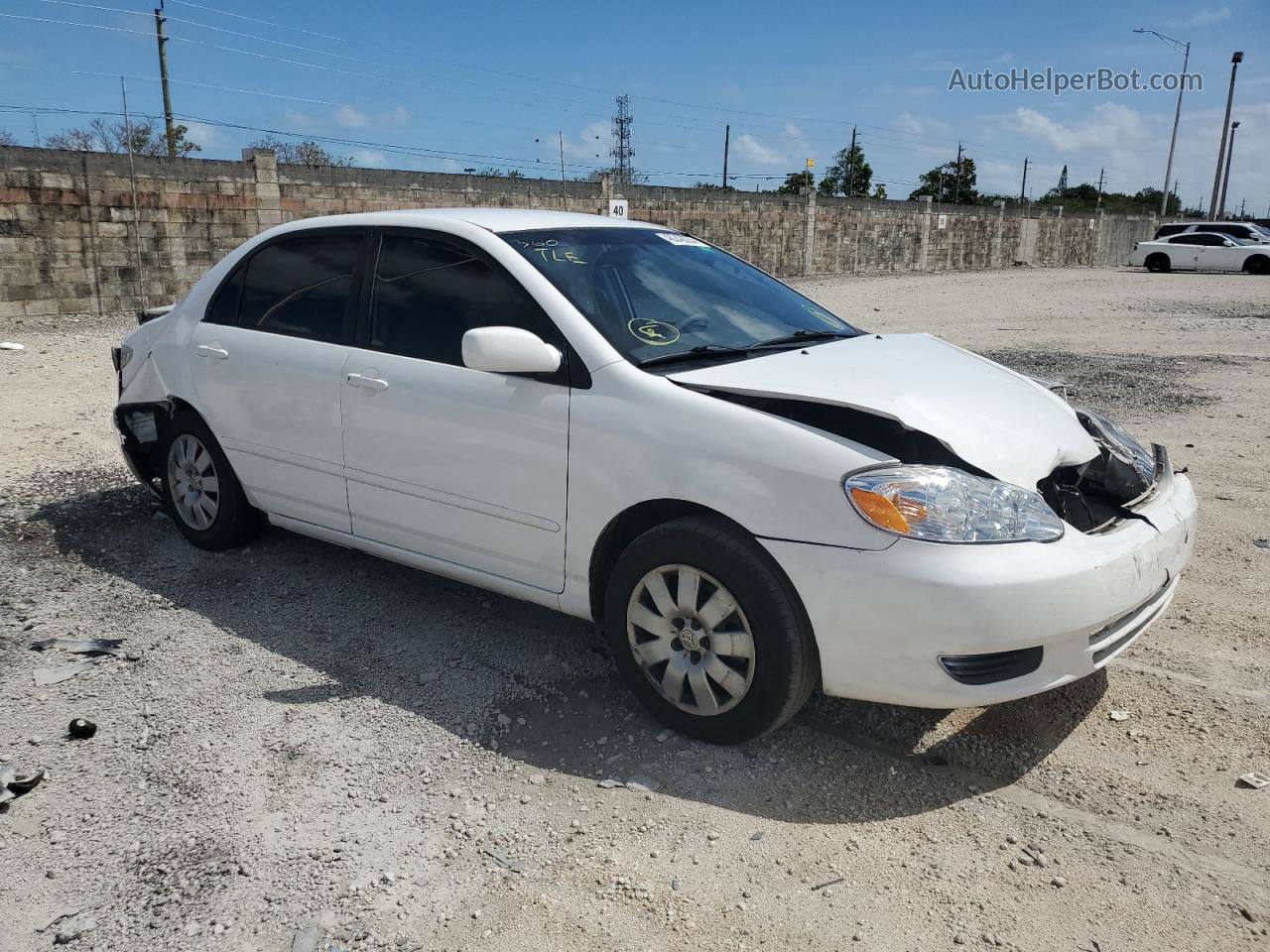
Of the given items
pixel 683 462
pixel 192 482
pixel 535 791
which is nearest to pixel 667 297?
pixel 683 462

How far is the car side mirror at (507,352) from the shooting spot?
338 centimetres

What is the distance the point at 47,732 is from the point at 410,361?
6.01 ft

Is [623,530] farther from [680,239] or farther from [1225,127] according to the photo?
[1225,127]

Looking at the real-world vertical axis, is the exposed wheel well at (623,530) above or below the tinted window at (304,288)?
below

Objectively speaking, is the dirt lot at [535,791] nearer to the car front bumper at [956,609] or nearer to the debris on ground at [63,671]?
the debris on ground at [63,671]

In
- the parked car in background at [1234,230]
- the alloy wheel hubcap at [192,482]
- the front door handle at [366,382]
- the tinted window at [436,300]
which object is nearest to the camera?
the tinted window at [436,300]

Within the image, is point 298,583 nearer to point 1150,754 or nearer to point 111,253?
point 1150,754

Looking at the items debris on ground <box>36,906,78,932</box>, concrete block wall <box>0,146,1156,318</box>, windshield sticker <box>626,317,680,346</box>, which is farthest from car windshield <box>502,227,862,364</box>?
concrete block wall <box>0,146,1156,318</box>

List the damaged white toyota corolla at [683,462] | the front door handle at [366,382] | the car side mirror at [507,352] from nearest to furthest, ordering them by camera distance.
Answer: the damaged white toyota corolla at [683,462]
the car side mirror at [507,352]
the front door handle at [366,382]

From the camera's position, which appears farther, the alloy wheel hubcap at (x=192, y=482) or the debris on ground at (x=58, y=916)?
the alloy wheel hubcap at (x=192, y=482)

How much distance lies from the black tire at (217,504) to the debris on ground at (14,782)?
185 cm

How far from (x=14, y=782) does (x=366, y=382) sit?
72.3 inches

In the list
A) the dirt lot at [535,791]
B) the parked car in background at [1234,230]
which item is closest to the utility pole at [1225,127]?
the parked car in background at [1234,230]

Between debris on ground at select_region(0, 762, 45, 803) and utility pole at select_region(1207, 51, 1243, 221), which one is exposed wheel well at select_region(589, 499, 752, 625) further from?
utility pole at select_region(1207, 51, 1243, 221)
